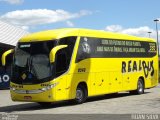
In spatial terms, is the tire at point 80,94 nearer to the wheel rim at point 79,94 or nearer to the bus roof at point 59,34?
the wheel rim at point 79,94

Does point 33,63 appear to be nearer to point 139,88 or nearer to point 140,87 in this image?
point 139,88

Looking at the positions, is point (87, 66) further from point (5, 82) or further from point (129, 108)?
point (5, 82)

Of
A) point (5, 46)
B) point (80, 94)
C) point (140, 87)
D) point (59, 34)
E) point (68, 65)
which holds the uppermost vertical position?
point (5, 46)

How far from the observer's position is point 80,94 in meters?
20.2

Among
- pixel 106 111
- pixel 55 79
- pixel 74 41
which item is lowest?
pixel 106 111

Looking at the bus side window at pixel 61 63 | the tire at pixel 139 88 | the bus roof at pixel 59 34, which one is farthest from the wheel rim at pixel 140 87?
the bus side window at pixel 61 63

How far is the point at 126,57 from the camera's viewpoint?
964 inches

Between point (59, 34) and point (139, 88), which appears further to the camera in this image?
point (139, 88)

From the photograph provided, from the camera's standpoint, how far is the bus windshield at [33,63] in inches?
728

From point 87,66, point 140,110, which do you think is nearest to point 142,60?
point 87,66

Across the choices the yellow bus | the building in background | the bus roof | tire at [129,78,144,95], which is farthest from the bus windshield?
the building in background

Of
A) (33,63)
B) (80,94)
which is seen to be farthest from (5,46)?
(33,63)

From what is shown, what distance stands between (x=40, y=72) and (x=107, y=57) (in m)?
5.00

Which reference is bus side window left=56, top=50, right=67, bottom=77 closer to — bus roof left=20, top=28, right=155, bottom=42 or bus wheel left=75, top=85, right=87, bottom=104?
bus roof left=20, top=28, right=155, bottom=42
